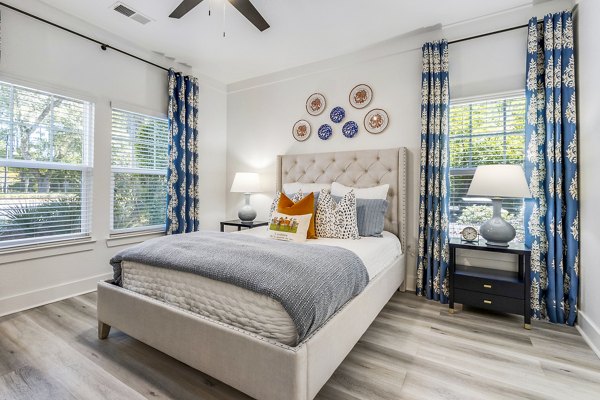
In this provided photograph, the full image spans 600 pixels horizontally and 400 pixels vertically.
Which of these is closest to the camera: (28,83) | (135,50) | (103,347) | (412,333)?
(103,347)

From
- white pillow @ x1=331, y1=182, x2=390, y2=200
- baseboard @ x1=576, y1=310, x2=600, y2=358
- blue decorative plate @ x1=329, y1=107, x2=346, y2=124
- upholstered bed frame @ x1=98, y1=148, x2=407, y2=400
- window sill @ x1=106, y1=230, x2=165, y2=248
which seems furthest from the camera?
blue decorative plate @ x1=329, y1=107, x2=346, y2=124

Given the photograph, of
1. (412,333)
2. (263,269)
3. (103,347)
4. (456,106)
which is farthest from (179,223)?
(456,106)

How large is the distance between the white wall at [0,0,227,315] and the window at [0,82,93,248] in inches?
3.8

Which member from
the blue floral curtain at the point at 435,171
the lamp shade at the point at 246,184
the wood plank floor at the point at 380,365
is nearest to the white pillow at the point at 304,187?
the lamp shade at the point at 246,184

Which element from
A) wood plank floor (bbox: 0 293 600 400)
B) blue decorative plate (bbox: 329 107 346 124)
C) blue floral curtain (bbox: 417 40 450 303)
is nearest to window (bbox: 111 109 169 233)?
wood plank floor (bbox: 0 293 600 400)

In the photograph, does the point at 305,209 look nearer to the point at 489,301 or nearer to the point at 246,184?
the point at 246,184

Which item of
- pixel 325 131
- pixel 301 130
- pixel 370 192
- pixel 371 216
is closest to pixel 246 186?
pixel 301 130

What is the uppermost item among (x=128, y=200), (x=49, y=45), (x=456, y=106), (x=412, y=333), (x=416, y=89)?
(x=49, y=45)

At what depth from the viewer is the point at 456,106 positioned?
2908 mm

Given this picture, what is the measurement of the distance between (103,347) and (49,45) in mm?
2717

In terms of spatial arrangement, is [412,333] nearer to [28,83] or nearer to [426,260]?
[426,260]

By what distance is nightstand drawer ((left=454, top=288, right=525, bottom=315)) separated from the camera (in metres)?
2.33

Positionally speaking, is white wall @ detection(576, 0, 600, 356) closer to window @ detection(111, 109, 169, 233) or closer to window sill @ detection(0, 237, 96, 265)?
window @ detection(111, 109, 169, 233)

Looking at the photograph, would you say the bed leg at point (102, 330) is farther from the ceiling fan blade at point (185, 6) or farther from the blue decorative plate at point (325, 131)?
the blue decorative plate at point (325, 131)
